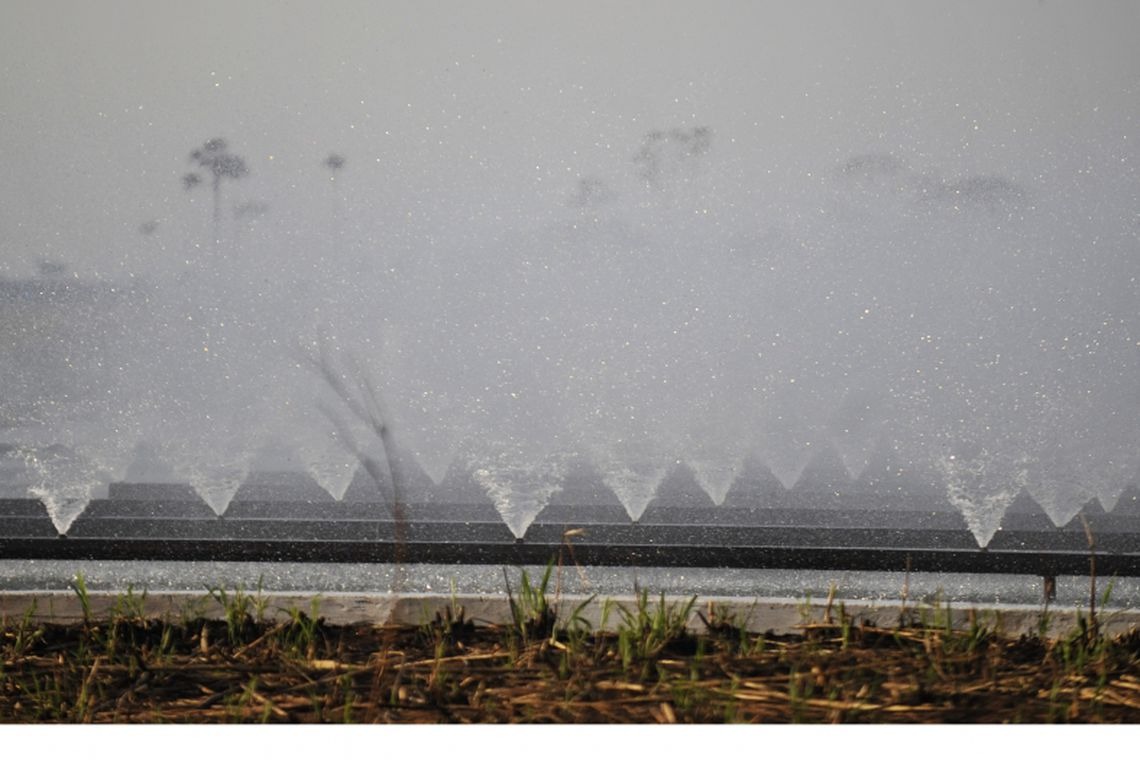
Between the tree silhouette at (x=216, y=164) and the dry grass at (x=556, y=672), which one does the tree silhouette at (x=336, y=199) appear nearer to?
the tree silhouette at (x=216, y=164)

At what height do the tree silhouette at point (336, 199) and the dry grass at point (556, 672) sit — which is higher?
the tree silhouette at point (336, 199)

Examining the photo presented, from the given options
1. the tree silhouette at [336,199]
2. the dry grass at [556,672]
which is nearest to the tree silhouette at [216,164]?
the tree silhouette at [336,199]

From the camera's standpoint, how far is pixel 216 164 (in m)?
1.71

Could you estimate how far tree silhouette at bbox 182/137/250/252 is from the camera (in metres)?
1.71

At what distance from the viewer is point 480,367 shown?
1.73m

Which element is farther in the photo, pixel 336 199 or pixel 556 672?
pixel 336 199

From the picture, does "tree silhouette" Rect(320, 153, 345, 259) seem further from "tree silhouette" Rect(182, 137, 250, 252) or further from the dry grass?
the dry grass

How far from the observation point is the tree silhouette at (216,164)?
1.71 metres

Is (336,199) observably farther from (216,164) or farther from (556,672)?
(556,672)

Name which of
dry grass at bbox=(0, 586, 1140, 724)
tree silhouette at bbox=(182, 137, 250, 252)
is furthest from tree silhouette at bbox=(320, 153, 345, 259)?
dry grass at bbox=(0, 586, 1140, 724)

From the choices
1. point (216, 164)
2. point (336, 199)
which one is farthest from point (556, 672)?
point (216, 164)

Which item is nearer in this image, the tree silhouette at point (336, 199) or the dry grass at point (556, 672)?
the dry grass at point (556, 672)

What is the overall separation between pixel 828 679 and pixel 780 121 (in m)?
0.72
